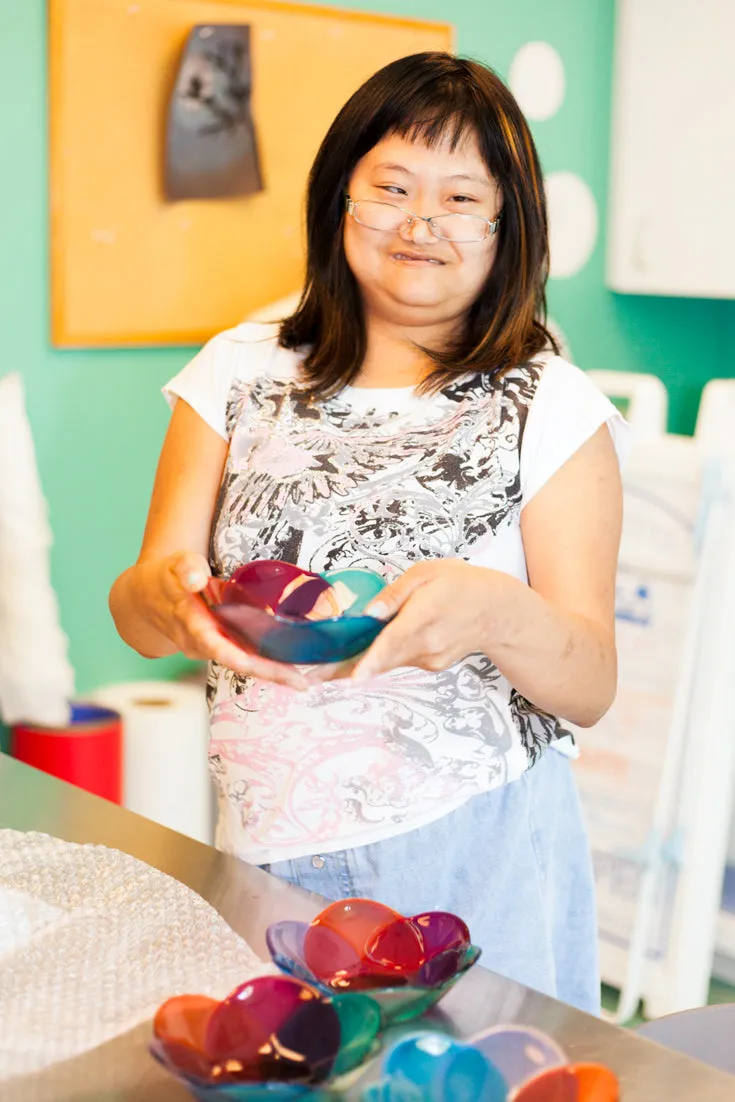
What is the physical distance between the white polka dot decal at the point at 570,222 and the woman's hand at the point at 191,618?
81.3 inches

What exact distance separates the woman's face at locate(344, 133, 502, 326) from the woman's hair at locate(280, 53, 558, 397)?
0.04 ft

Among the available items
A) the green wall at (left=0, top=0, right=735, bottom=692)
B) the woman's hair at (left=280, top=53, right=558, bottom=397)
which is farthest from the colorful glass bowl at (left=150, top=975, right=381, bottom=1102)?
the green wall at (left=0, top=0, right=735, bottom=692)

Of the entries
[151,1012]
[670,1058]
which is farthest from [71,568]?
[670,1058]

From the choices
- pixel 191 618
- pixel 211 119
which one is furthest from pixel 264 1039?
pixel 211 119

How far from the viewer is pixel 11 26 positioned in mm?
2182

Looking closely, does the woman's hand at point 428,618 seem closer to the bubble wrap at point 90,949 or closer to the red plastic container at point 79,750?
the bubble wrap at point 90,949

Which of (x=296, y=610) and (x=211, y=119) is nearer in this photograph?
(x=296, y=610)

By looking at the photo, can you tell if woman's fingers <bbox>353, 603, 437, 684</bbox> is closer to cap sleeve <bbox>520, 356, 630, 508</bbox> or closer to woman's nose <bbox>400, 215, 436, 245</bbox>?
cap sleeve <bbox>520, 356, 630, 508</bbox>

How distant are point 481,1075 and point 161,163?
1.94 m

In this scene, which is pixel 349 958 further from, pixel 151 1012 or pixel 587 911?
pixel 587 911

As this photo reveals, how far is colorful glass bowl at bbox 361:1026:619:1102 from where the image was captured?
2.40 ft

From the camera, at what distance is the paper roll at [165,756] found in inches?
94.3

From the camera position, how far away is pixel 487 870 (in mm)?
1221

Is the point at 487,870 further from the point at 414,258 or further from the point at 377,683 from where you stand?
the point at 414,258
